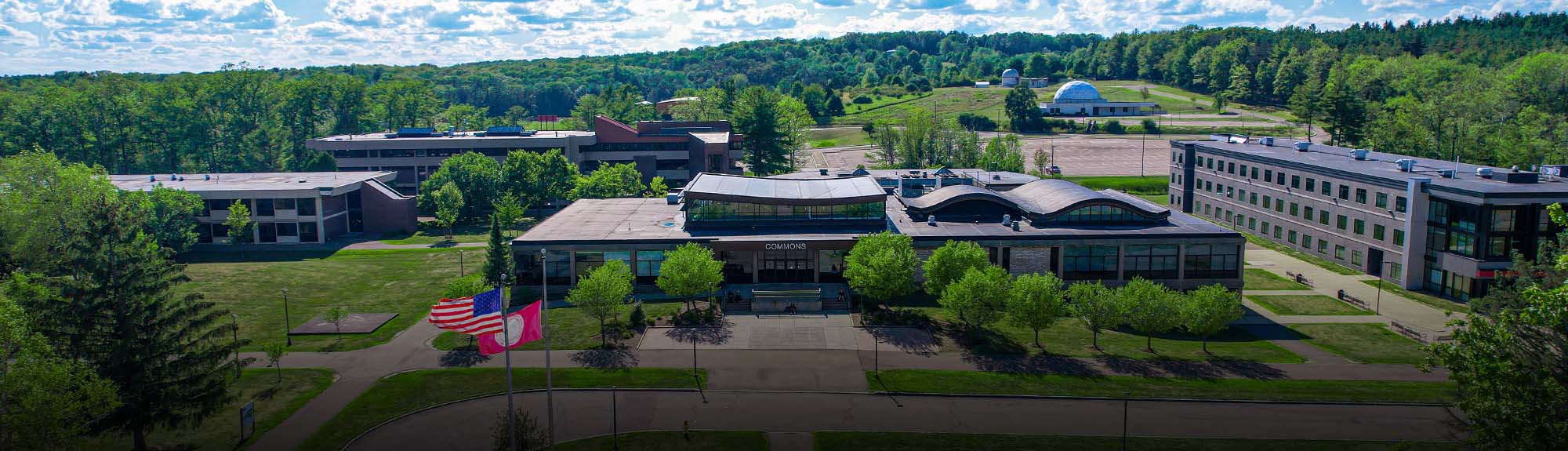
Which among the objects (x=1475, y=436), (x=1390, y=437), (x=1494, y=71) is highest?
(x=1494, y=71)

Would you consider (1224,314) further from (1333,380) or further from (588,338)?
(588,338)

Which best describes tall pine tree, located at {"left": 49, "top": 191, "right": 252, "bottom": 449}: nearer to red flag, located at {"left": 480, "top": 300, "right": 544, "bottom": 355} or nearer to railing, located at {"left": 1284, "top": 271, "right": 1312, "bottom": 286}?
red flag, located at {"left": 480, "top": 300, "right": 544, "bottom": 355}

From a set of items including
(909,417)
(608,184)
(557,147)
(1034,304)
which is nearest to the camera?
(909,417)

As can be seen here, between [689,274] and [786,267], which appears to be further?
[786,267]

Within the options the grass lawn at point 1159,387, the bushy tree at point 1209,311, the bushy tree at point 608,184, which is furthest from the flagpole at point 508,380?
the bushy tree at point 608,184

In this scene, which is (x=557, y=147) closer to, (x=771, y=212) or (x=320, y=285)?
(x=320, y=285)

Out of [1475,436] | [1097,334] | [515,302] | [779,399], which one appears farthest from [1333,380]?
[515,302]

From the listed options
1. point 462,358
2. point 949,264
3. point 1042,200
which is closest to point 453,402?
point 462,358
